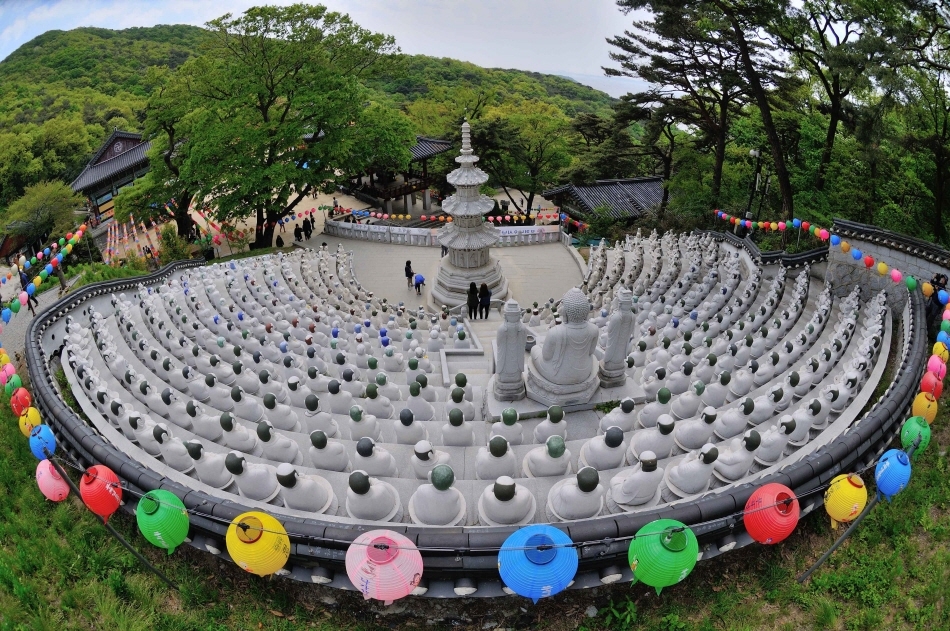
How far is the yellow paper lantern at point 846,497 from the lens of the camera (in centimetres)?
792

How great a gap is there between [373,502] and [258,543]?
1621mm

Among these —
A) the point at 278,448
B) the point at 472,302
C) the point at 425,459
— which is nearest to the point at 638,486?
the point at 425,459

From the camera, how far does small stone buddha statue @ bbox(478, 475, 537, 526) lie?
296 inches

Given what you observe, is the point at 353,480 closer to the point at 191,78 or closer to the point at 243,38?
the point at 243,38

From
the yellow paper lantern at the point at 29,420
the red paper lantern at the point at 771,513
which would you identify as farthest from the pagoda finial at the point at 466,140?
the red paper lantern at the point at 771,513

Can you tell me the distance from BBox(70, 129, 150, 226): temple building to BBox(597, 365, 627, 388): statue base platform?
48.9 m

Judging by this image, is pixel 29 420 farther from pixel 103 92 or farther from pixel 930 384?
pixel 103 92

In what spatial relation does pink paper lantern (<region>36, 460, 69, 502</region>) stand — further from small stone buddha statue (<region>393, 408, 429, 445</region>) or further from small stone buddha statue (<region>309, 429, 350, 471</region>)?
small stone buddha statue (<region>393, 408, 429, 445</region>)

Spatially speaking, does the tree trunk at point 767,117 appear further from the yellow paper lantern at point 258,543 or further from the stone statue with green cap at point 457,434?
the yellow paper lantern at point 258,543

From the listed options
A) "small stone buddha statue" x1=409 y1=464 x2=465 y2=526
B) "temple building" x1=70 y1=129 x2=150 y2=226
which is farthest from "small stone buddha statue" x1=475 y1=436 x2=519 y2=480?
"temple building" x1=70 y1=129 x2=150 y2=226

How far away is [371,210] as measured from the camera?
4600 cm

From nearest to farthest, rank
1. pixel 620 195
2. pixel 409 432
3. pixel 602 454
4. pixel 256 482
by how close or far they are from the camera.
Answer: pixel 256 482 → pixel 602 454 → pixel 409 432 → pixel 620 195

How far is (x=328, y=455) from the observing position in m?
9.32

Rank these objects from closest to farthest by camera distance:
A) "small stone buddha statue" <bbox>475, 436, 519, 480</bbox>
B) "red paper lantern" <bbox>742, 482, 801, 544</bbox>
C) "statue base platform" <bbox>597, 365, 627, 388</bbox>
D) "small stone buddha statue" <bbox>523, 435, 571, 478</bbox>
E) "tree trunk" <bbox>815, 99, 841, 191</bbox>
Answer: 1. "red paper lantern" <bbox>742, 482, 801, 544</bbox>
2. "small stone buddha statue" <bbox>475, 436, 519, 480</bbox>
3. "small stone buddha statue" <bbox>523, 435, 571, 478</bbox>
4. "statue base platform" <bbox>597, 365, 627, 388</bbox>
5. "tree trunk" <bbox>815, 99, 841, 191</bbox>
